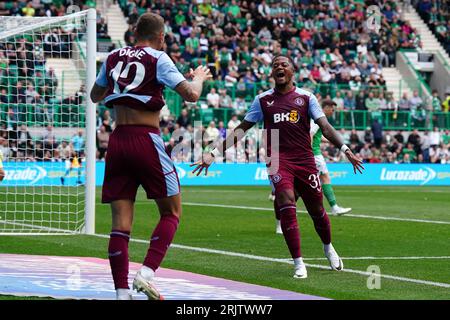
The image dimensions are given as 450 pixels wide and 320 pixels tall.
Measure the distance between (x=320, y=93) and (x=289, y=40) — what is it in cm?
433

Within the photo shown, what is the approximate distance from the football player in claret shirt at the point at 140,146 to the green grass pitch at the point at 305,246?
1.27 metres

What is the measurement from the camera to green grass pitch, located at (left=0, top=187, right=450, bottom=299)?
10.3 m

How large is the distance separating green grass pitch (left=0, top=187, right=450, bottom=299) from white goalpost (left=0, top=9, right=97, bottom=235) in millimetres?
707

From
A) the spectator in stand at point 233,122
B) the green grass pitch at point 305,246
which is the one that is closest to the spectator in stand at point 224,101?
the spectator in stand at point 233,122

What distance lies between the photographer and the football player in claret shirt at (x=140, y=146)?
834 cm

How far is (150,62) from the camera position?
27.5ft

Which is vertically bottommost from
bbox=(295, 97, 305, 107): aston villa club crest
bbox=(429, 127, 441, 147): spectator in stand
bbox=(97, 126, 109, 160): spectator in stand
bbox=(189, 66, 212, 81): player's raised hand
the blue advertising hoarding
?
the blue advertising hoarding

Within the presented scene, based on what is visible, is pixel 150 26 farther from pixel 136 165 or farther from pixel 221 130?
pixel 221 130

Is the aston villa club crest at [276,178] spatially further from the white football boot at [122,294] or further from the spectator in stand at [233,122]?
the spectator in stand at [233,122]

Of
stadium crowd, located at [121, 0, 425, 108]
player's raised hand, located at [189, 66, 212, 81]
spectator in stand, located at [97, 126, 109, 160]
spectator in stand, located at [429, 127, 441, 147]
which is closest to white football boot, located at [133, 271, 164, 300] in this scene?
player's raised hand, located at [189, 66, 212, 81]

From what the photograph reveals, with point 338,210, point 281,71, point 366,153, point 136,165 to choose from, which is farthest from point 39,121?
point 366,153

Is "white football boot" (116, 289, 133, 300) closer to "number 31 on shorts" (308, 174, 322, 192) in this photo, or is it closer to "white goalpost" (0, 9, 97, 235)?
"number 31 on shorts" (308, 174, 322, 192)
